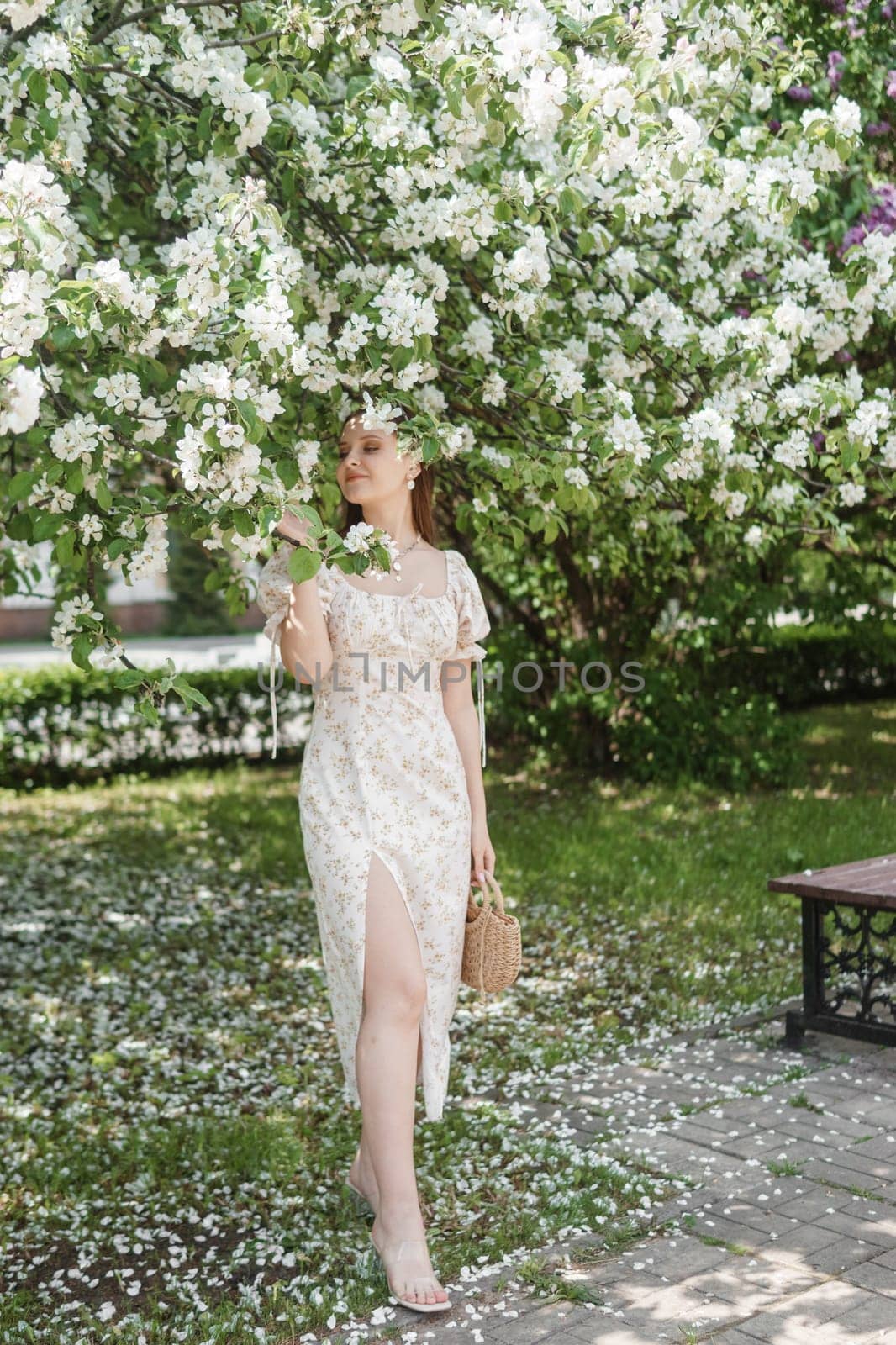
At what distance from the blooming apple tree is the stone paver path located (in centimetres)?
171

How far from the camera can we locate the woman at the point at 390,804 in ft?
11.4

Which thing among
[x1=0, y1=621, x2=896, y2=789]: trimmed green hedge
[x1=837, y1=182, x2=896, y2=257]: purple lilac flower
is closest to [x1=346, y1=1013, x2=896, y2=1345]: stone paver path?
[x1=837, y1=182, x2=896, y2=257]: purple lilac flower

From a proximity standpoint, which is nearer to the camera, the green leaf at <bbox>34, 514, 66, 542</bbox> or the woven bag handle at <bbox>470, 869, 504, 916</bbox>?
the green leaf at <bbox>34, 514, 66, 542</bbox>

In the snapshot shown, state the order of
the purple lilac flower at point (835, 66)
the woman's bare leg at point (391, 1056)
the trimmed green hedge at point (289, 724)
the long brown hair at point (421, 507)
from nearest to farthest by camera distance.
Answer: the woman's bare leg at point (391, 1056) → the long brown hair at point (421, 507) → the purple lilac flower at point (835, 66) → the trimmed green hedge at point (289, 724)

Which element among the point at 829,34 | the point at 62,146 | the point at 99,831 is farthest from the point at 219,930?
the point at 829,34

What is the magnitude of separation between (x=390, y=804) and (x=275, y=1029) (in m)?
2.43

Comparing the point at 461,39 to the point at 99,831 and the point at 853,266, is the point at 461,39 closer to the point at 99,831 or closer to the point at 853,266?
the point at 853,266

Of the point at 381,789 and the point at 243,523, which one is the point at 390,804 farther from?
the point at 243,523

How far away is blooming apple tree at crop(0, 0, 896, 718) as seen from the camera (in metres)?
3.04

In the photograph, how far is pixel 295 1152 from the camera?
172 inches

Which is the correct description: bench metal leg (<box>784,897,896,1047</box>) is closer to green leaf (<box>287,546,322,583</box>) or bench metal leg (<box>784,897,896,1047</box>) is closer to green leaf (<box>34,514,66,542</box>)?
green leaf (<box>287,546,322,583</box>)

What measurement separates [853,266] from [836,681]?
11.2 m

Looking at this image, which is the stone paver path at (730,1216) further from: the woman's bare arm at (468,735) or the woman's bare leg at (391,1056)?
the woman's bare arm at (468,735)

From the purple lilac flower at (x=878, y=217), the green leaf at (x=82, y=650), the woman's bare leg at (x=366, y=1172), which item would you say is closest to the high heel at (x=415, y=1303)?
the woman's bare leg at (x=366, y=1172)
